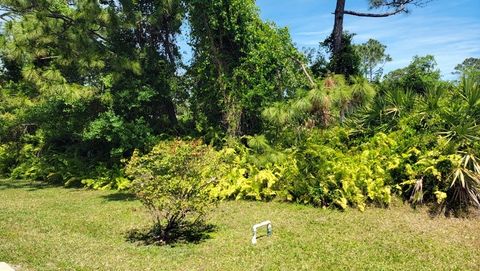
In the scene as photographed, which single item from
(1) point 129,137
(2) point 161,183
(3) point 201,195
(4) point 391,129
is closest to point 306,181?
(4) point 391,129

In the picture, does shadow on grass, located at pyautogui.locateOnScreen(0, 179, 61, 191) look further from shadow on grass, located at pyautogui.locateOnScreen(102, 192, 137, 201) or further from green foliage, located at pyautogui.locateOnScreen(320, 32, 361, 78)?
green foliage, located at pyautogui.locateOnScreen(320, 32, 361, 78)

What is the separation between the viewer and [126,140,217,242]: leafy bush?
666cm

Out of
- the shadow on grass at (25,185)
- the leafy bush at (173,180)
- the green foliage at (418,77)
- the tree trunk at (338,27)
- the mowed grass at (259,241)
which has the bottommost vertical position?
the mowed grass at (259,241)

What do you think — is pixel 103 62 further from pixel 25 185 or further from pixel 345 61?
pixel 345 61

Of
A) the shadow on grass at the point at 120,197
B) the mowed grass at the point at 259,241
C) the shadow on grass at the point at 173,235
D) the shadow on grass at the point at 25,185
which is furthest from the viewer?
the shadow on grass at the point at 25,185

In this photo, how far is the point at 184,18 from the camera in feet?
42.3

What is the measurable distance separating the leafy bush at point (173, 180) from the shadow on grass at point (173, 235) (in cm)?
3

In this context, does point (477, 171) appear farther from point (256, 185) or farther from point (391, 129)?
point (256, 185)

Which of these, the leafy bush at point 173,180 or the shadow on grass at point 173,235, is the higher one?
the leafy bush at point 173,180

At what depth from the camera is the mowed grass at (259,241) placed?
18.7 ft

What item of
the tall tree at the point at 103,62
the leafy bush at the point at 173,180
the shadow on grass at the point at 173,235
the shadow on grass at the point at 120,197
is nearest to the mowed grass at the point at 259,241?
the shadow on grass at the point at 173,235

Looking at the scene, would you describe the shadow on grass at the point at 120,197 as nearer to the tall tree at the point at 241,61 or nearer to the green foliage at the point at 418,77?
the tall tree at the point at 241,61

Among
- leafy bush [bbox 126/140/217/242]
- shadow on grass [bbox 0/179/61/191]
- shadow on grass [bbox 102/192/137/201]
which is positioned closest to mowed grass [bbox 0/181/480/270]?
Result: leafy bush [bbox 126/140/217/242]

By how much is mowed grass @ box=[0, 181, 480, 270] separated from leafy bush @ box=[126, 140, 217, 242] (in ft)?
1.95
